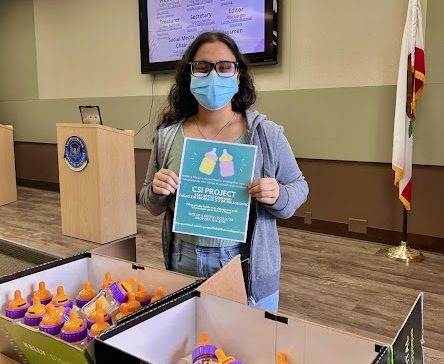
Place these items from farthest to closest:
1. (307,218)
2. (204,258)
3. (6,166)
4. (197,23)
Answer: (6,166) → (197,23) → (307,218) → (204,258)

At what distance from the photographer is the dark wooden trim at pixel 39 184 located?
6466mm

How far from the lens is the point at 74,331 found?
0.74m

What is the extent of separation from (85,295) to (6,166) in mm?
5108

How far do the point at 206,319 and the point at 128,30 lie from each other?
5.04 meters

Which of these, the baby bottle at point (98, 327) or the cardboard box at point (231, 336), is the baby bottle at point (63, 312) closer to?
the baby bottle at point (98, 327)

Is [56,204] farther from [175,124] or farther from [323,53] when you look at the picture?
[175,124]

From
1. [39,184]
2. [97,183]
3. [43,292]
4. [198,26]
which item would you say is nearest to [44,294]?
[43,292]

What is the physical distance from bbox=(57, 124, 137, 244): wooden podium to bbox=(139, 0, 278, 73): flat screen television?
Result: 1.25 m

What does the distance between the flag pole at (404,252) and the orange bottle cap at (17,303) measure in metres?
3.09

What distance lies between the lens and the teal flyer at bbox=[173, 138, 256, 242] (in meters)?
1.07

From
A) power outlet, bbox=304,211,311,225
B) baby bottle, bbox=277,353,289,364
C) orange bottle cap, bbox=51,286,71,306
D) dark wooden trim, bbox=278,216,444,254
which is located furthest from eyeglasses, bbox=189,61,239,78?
power outlet, bbox=304,211,311,225

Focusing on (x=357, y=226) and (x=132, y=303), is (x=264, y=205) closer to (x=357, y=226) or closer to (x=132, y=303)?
(x=132, y=303)

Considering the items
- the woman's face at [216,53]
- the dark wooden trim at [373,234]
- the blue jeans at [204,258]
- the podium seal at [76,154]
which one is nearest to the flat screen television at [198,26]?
the podium seal at [76,154]

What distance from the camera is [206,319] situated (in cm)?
78
